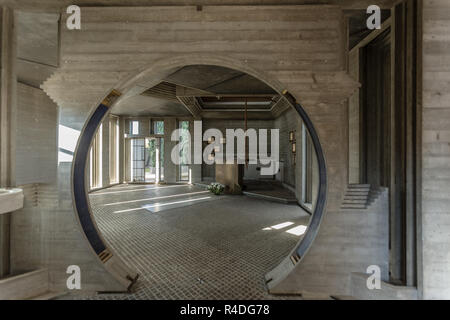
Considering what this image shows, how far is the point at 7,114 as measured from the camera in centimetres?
238

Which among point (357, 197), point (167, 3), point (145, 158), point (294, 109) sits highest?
point (167, 3)

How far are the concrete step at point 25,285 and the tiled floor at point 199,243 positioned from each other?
1.99 ft

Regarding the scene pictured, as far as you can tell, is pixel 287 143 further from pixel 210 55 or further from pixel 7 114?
pixel 7 114

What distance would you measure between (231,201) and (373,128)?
462 cm

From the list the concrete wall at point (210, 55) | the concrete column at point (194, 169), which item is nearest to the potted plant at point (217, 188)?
the concrete column at point (194, 169)

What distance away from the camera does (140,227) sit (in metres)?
4.40

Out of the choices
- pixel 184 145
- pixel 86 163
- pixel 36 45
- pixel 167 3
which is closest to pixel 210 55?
pixel 167 3

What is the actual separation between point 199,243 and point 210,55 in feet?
9.90

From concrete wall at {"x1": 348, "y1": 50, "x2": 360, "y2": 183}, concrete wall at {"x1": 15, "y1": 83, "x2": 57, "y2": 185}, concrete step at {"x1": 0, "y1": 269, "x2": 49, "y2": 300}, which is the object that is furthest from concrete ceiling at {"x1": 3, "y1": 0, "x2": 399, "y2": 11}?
concrete step at {"x1": 0, "y1": 269, "x2": 49, "y2": 300}

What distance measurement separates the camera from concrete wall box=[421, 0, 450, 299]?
216 centimetres

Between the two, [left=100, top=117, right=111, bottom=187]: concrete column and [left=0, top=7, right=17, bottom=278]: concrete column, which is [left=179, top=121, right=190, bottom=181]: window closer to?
[left=100, top=117, right=111, bottom=187]: concrete column

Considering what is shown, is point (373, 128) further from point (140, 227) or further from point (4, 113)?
point (4, 113)

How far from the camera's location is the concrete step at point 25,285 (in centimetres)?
219
